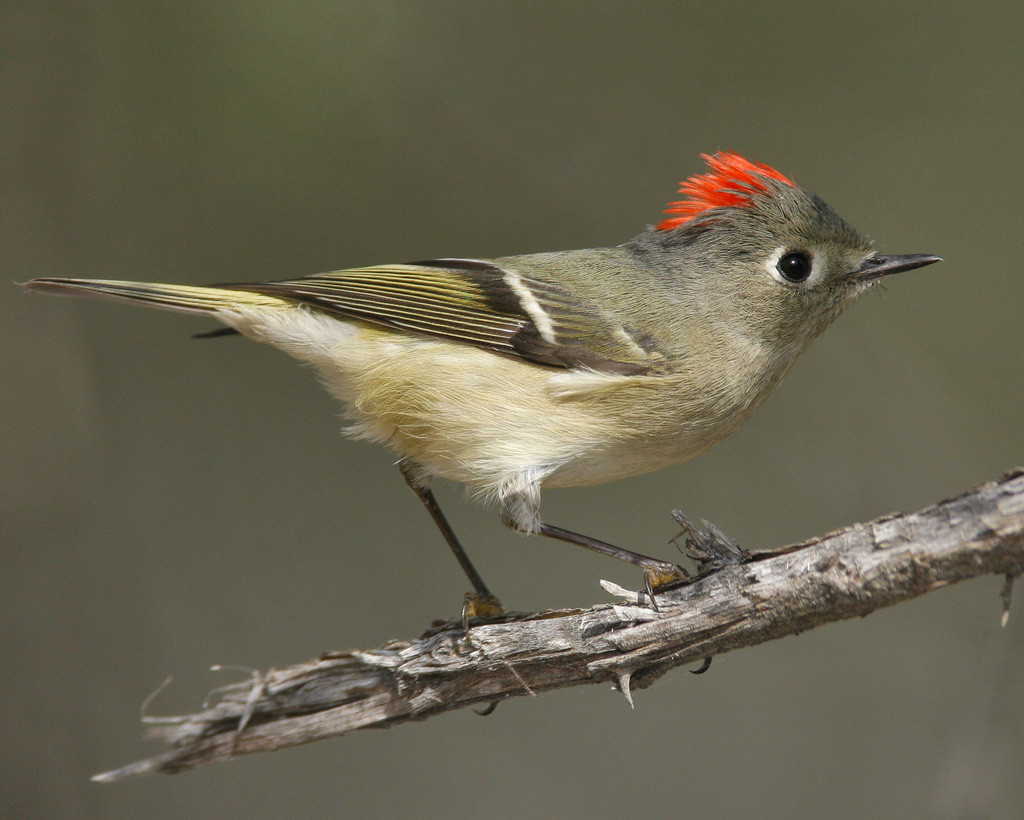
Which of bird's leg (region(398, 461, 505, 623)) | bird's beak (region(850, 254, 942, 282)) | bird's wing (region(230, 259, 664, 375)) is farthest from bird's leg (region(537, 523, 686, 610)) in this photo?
bird's beak (region(850, 254, 942, 282))

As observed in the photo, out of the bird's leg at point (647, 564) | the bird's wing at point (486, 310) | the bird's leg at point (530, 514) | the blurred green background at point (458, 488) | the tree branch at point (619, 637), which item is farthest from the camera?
the blurred green background at point (458, 488)

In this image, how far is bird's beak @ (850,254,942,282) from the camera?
2.06 metres

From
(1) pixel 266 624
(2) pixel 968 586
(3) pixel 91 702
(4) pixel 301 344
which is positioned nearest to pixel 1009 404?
(2) pixel 968 586

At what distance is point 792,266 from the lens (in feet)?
6.97

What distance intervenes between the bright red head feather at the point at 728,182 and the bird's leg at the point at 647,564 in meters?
0.90

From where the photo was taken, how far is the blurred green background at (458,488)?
9.57ft

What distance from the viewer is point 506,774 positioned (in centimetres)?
311

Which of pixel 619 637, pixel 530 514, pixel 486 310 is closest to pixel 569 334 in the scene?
pixel 486 310

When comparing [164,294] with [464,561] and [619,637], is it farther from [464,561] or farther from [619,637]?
[619,637]

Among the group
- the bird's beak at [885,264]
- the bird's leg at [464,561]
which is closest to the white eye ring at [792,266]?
the bird's beak at [885,264]

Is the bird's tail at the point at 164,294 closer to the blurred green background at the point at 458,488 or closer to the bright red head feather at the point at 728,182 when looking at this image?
the blurred green background at the point at 458,488

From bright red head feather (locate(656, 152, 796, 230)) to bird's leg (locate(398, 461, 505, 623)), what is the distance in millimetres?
984

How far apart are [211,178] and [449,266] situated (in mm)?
1270

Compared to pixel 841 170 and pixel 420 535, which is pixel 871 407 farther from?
pixel 420 535
